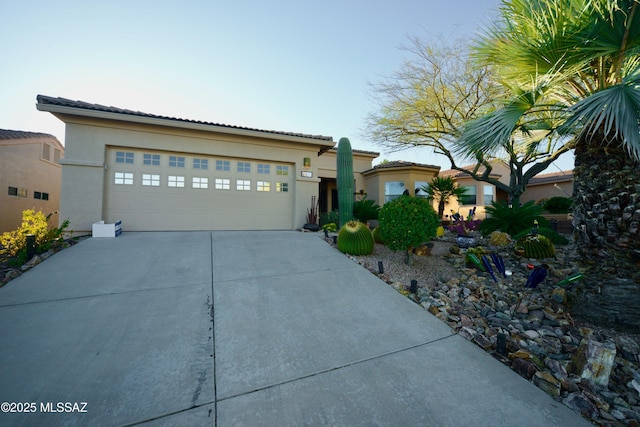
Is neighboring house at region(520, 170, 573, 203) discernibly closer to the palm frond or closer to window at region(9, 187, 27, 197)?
the palm frond

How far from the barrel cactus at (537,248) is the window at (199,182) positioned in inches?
360

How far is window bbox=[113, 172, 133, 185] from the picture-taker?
24.9ft

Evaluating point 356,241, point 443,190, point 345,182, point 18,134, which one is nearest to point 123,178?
point 345,182

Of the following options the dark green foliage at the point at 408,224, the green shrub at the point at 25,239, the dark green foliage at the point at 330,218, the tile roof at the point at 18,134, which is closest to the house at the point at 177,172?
the dark green foliage at the point at 330,218

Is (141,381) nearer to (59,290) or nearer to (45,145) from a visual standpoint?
(59,290)

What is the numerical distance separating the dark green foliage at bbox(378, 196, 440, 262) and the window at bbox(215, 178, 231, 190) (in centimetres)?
572

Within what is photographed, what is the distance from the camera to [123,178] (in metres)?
7.65

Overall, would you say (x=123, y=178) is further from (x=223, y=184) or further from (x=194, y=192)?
(x=223, y=184)

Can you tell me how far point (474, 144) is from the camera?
152 inches

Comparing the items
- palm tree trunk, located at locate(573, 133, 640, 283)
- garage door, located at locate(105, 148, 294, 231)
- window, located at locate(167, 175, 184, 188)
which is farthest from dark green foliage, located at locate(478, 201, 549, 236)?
window, located at locate(167, 175, 184, 188)

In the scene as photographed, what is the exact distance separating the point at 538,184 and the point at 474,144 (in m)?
19.9

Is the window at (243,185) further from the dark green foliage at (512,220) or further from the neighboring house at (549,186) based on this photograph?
the neighboring house at (549,186)

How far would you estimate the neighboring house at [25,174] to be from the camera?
10.1 m

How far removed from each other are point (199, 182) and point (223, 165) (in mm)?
998
